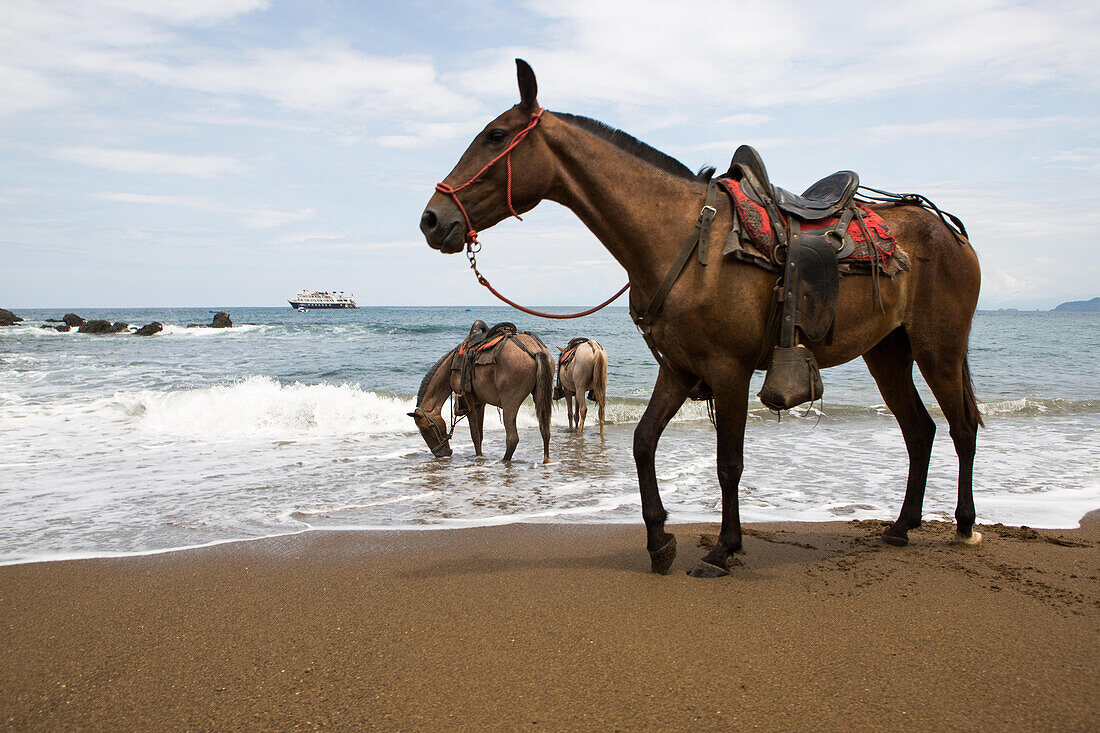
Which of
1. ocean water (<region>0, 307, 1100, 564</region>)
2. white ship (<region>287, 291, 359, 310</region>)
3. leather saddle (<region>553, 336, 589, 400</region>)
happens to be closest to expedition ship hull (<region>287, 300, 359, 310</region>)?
white ship (<region>287, 291, 359, 310</region>)

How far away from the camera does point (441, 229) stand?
3.38 meters

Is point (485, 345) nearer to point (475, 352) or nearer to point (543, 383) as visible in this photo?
point (475, 352)

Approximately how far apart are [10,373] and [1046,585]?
26303mm

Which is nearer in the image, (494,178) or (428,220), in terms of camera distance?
(428,220)

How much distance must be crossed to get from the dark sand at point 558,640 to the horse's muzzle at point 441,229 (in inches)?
71.8

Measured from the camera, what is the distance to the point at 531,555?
4184 mm

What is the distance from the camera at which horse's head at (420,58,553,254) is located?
339cm

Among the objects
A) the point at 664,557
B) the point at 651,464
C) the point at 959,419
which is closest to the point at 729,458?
the point at 651,464

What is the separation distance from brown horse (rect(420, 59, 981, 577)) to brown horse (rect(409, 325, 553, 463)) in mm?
5125

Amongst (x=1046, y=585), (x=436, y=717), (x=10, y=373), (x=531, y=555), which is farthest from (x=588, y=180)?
(x=10, y=373)

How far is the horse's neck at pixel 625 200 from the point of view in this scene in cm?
356

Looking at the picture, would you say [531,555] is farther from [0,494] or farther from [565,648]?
[0,494]

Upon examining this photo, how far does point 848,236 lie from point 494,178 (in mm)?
2092

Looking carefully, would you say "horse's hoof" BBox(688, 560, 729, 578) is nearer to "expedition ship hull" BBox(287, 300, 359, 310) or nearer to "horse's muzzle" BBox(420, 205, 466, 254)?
"horse's muzzle" BBox(420, 205, 466, 254)
